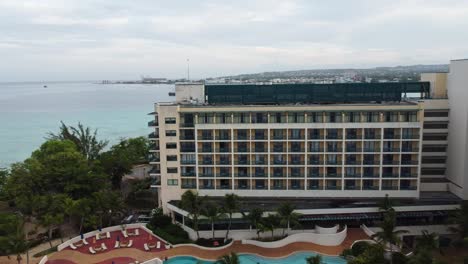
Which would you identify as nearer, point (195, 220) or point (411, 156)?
point (195, 220)

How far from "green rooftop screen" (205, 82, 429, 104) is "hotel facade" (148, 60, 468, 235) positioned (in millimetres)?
4227

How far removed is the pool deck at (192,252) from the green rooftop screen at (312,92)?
68.7 ft

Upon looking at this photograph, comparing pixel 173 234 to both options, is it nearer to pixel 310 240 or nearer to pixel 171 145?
pixel 171 145

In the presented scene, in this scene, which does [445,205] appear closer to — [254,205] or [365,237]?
[365,237]

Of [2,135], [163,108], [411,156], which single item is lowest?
[2,135]

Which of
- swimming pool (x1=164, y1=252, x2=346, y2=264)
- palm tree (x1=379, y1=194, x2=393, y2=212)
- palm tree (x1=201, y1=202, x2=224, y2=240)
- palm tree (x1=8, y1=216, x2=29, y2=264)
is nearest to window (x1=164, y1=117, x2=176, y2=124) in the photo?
palm tree (x1=201, y1=202, x2=224, y2=240)

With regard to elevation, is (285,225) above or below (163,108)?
below

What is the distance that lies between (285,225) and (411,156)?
63.7ft

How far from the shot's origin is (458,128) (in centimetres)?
5034

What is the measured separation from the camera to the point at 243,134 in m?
51.1

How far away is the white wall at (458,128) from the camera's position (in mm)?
49000

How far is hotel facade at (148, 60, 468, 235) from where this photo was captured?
49094 millimetres

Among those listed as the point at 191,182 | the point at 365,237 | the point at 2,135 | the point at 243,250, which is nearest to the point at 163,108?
the point at 191,182

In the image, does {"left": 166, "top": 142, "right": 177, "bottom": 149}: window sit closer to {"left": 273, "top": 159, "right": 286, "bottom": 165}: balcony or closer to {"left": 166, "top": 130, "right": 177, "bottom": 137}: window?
{"left": 166, "top": 130, "right": 177, "bottom": 137}: window
